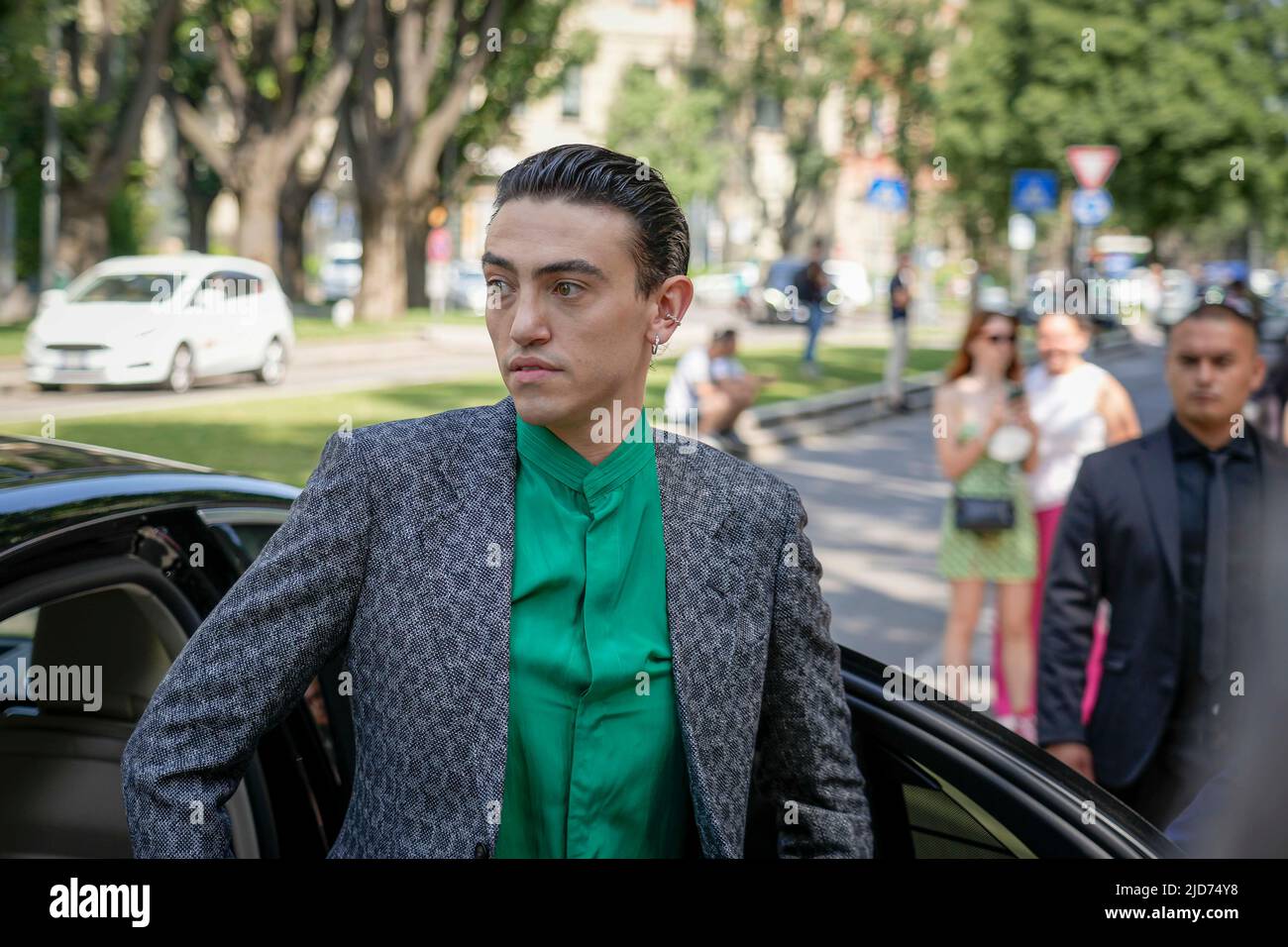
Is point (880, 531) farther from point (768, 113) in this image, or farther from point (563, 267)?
point (768, 113)

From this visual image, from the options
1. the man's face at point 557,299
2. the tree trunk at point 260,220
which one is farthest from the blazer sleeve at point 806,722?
the tree trunk at point 260,220

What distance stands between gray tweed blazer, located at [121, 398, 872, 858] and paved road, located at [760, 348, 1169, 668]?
5688mm

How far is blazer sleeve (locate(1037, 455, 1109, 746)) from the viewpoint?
3.88 metres

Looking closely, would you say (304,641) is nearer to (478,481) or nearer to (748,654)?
(478,481)

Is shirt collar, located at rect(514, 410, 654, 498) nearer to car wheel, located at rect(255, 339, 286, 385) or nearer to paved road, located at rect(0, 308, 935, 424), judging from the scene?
paved road, located at rect(0, 308, 935, 424)

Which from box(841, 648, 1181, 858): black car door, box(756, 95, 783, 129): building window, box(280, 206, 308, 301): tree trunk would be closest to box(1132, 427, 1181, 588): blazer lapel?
box(841, 648, 1181, 858): black car door

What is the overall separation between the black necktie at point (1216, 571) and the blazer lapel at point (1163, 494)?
69 mm

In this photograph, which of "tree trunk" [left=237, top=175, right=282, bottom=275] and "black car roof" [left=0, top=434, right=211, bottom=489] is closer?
"black car roof" [left=0, top=434, right=211, bottom=489]

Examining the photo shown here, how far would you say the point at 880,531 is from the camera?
11.4 meters

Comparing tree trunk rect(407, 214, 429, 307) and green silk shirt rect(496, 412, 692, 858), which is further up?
tree trunk rect(407, 214, 429, 307)

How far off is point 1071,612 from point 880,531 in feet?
24.4

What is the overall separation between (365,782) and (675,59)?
59256mm

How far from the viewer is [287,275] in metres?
40.4

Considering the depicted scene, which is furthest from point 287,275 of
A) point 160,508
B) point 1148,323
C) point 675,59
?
point 160,508
